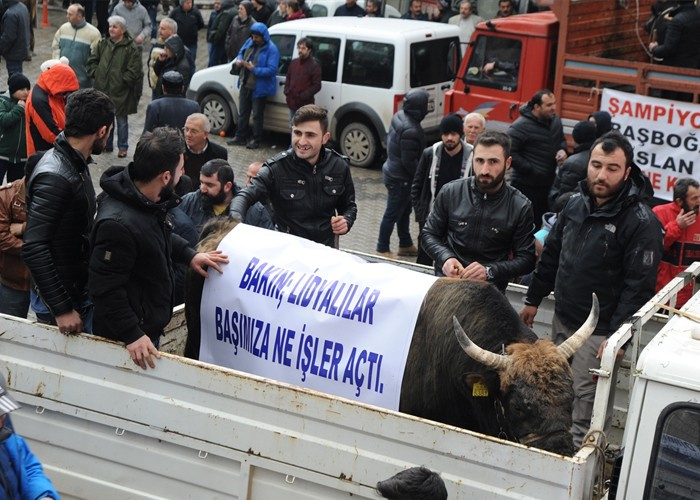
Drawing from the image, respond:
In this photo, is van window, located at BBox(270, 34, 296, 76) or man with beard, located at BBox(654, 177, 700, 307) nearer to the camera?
man with beard, located at BBox(654, 177, 700, 307)

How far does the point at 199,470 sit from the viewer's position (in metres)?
5.58

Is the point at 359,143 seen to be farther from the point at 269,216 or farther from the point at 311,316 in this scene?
the point at 311,316

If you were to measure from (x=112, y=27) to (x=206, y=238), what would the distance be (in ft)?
31.3

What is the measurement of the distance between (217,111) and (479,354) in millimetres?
13702

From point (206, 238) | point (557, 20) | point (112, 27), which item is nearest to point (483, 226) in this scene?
point (206, 238)

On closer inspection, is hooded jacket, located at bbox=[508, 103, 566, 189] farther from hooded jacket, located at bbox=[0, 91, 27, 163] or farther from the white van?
hooded jacket, located at bbox=[0, 91, 27, 163]

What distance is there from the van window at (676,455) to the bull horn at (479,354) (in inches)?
41.5

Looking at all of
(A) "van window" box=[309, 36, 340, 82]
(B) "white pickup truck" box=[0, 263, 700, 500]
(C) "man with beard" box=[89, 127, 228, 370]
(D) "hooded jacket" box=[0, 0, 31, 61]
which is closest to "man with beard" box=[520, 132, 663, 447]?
(B) "white pickup truck" box=[0, 263, 700, 500]

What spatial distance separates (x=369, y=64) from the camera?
16.7 m

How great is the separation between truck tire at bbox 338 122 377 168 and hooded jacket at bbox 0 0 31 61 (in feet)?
19.3

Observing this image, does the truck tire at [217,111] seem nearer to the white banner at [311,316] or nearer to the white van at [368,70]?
the white van at [368,70]

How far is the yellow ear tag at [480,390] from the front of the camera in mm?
5518

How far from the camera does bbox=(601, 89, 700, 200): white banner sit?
38.4ft

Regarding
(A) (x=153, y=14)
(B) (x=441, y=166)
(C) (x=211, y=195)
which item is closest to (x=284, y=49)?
(B) (x=441, y=166)
